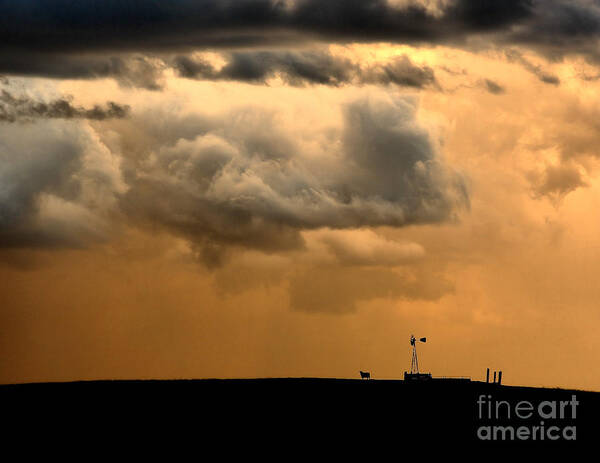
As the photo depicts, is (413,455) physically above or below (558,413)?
below

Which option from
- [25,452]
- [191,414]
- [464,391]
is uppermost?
[464,391]

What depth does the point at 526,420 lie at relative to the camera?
14738 cm

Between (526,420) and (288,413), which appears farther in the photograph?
(288,413)

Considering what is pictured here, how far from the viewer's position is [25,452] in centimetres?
12631

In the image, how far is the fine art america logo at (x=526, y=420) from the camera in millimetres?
140000

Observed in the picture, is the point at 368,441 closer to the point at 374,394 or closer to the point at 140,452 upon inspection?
the point at 140,452

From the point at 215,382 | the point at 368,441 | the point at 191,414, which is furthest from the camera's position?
the point at 215,382

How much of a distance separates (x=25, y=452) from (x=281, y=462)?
26.2 metres

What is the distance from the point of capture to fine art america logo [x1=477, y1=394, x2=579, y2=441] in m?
140

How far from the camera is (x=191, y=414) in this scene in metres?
152

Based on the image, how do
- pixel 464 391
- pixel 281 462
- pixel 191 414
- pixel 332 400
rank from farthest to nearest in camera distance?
pixel 464 391
pixel 332 400
pixel 191 414
pixel 281 462

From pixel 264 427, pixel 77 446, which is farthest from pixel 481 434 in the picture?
pixel 77 446

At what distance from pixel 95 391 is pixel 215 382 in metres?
26.3

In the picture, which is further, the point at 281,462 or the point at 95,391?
the point at 95,391
